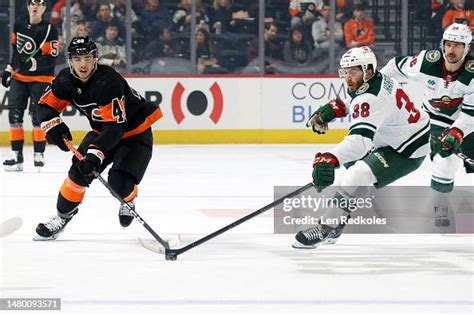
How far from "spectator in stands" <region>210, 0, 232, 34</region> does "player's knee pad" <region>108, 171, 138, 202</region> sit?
6.60 m

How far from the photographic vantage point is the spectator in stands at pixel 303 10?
12.4 metres

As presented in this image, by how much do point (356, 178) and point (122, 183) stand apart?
3.46 feet

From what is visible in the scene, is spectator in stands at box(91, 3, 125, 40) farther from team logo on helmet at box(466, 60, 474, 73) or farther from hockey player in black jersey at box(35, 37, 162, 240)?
team logo on helmet at box(466, 60, 474, 73)

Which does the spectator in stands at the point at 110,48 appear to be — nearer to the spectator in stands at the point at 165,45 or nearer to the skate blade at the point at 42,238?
the spectator in stands at the point at 165,45

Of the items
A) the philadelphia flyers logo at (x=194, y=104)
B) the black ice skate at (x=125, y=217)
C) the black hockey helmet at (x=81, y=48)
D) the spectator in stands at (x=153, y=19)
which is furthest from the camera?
the spectator in stands at (x=153, y=19)

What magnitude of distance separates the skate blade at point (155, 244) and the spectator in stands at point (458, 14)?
7195 mm

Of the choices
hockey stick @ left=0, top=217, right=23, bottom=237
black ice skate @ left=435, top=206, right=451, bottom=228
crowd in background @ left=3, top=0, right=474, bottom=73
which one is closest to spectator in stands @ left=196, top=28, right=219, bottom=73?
crowd in background @ left=3, top=0, right=474, bottom=73

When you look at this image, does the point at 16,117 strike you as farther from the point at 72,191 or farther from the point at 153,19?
the point at 72,191

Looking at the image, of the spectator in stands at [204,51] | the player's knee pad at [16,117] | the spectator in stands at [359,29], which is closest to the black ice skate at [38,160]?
the player's knee pad at [16,117]

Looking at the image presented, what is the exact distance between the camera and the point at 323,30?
41.0ft

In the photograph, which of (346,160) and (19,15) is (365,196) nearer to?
(346,160)

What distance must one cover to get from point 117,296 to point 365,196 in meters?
2.08

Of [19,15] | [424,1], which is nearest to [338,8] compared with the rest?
[424,1]

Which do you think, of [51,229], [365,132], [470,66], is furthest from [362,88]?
[51,229]
